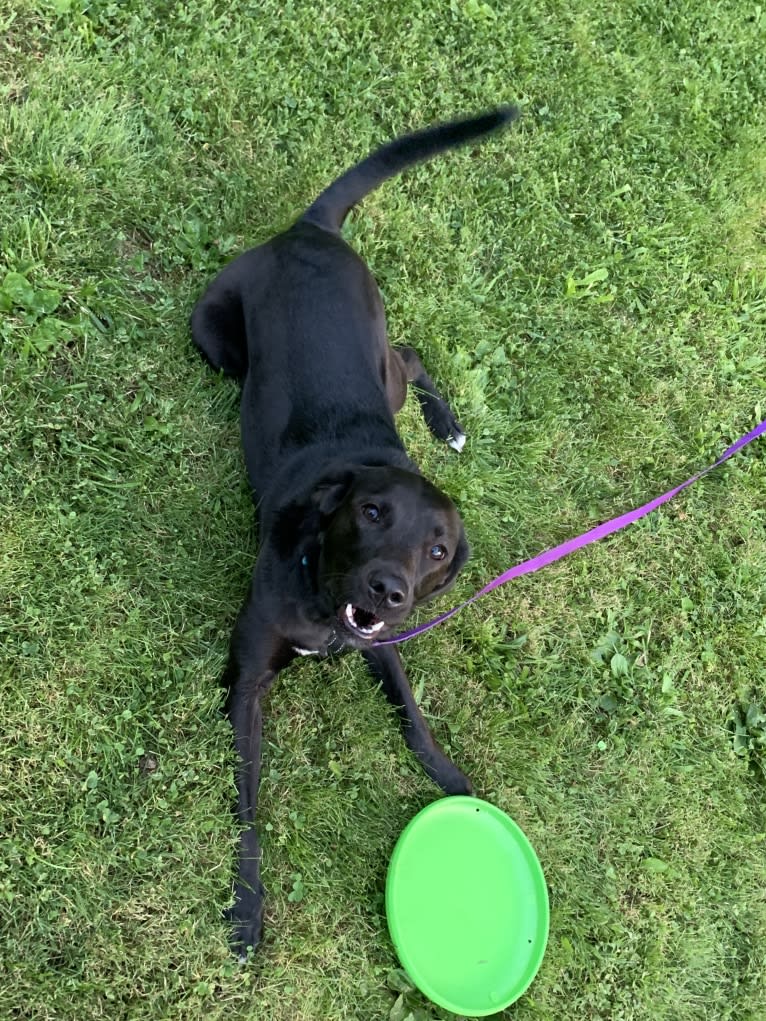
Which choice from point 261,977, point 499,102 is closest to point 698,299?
point 499,102

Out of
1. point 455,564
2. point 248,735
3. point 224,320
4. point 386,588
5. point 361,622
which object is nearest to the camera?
A: point 386,588

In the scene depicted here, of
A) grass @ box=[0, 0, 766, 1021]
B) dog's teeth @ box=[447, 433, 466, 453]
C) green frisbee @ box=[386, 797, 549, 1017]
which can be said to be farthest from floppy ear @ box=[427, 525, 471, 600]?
dog's teeth @ box=[447, 433, 466, 453]

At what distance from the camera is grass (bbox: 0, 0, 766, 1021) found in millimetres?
3287

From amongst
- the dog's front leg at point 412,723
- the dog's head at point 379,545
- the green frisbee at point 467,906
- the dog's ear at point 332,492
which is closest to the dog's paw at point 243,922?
the green frisbee at point 467,906

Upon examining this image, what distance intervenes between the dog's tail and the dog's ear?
1488 millimetres

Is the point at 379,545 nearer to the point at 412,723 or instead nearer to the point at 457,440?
the point at 412,723

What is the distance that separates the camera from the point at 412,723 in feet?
12.0

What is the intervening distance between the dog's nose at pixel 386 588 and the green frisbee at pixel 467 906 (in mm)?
1313

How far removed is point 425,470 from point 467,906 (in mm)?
2006

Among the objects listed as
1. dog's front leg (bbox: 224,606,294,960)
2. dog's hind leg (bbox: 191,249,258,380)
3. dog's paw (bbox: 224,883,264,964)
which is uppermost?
dog's hind leg (bbox: 191,249,258,380)

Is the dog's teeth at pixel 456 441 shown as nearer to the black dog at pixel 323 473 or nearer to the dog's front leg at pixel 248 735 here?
the black dog at pixel 323 473

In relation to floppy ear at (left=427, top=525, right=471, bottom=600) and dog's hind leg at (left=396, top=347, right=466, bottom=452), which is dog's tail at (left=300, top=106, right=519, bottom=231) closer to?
dog's hind leg at (left=396, top=347, right=466, bottom=452)


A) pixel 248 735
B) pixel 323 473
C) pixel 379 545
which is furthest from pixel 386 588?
pixel 248 735

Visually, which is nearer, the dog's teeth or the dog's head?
the dog's head
